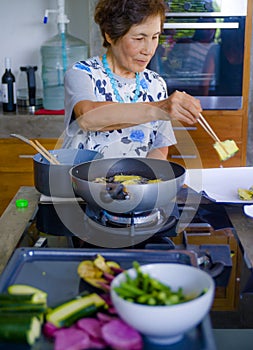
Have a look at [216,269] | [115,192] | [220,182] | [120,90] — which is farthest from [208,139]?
[216,269]

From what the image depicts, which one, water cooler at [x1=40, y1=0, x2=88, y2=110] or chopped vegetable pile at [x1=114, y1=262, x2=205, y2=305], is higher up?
water cooler at [x1=40, y1=0, x2=88, y2=110]

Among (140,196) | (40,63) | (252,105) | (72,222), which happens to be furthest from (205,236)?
(40,63)

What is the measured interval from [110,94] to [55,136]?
1.25 meters

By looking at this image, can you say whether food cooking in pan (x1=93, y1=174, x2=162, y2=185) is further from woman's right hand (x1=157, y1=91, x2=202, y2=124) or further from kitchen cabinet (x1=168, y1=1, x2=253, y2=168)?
kitchen cabinet (x1=168, y1=1, x2=253, y2=168)

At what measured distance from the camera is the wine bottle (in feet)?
10.8

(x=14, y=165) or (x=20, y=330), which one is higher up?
(x=20, y=330)

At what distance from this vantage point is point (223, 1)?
3.03 m

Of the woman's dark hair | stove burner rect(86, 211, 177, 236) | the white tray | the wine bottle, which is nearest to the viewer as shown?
stove burner rect(86, 211, 177, 236)

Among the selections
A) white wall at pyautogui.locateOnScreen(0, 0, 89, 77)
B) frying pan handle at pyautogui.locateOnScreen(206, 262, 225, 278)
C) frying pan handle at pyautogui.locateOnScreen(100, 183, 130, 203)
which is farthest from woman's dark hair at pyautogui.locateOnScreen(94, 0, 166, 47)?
white wall at pyautogui.locateOnScreen(0, 0, 89, 77)

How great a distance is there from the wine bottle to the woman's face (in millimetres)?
1446

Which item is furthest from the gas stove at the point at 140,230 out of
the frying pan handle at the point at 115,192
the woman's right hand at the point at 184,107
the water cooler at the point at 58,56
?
the water cooler at the point at 58,56

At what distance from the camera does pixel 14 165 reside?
3.24 m

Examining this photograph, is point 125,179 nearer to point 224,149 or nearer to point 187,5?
point 224,149

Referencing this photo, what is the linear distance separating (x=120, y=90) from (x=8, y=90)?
4.85 feet
